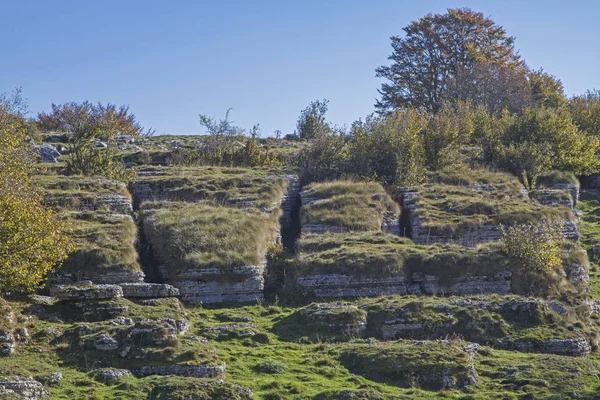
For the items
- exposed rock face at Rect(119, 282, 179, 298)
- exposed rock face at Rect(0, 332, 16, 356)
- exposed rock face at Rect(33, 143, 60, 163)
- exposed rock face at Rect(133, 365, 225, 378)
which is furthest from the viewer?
exposed rock face at Rect(33, 143, 60, 163)

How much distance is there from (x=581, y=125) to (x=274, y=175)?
91.6 feet

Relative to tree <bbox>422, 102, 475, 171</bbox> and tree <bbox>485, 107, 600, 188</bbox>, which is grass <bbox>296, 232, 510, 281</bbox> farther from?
tree <bbox>422, 102, 475, 171</bbox>

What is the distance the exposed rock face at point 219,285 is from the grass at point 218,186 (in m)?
7.63

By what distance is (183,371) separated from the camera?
24500 millimetres

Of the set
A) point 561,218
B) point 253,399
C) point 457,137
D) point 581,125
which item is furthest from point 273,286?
point 581,125

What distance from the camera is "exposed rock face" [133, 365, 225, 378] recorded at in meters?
24.4

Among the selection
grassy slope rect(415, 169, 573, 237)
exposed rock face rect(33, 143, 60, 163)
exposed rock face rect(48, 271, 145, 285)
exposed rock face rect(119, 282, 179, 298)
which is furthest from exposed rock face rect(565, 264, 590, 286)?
exposed rock face rect(33, 143, 60, 163)

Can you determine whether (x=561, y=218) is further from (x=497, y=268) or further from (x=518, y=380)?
(x=518, y=380)

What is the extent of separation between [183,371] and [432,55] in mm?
53271

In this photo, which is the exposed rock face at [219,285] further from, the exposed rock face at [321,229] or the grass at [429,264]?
the exposed rock face at [321,229]

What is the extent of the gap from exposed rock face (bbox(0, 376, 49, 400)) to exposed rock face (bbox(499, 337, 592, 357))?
1554cm

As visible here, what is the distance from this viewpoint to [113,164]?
152 ft

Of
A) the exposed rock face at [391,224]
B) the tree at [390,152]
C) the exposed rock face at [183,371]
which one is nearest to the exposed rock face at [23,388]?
the exposed rock face at [183,371]

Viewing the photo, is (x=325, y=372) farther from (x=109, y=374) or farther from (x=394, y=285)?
(x=394, y=285)
